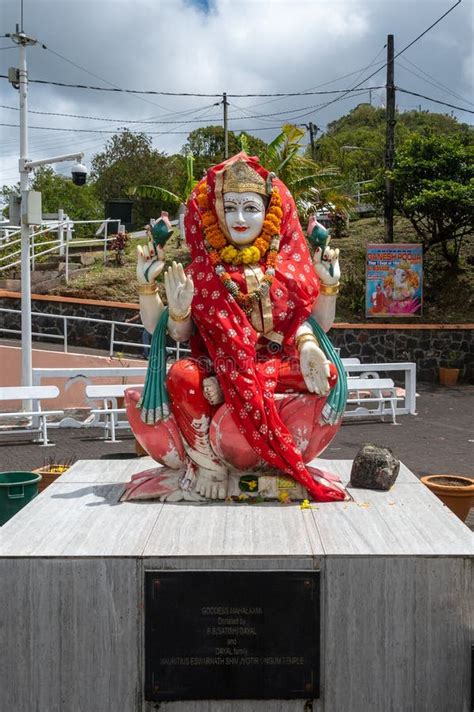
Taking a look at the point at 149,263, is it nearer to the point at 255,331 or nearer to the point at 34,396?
the point at 255,331

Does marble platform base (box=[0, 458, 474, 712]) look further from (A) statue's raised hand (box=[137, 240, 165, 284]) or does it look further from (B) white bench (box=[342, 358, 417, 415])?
(B) white bench (box=[342, 358, 417, 415])

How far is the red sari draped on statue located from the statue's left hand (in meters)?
0.14

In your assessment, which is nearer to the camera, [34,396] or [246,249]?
[246,249]

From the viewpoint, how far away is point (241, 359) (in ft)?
13.7

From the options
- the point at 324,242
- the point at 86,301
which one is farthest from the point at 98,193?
the point at 324,242

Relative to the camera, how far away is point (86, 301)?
15.8 metres

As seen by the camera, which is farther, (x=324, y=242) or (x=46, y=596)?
(x=324, y=242)

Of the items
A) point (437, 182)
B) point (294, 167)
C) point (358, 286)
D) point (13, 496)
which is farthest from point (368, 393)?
point (13, 496)

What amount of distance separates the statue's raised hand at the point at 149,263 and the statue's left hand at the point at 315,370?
0.95 metres

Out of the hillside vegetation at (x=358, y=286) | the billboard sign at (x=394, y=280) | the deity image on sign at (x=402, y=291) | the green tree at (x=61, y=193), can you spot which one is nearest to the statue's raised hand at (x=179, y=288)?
the billboard sign at (x=394, y=280)

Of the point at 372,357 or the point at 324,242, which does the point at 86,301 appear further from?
the point at 324,242

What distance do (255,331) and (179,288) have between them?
487 mm

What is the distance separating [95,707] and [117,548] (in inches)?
25.5

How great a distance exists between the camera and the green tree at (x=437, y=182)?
52.2ft
